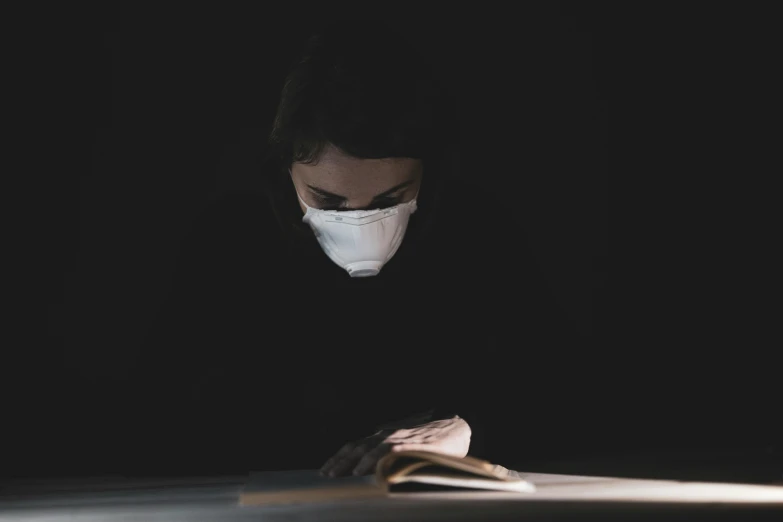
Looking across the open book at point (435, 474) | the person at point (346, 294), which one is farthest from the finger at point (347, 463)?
the person at point (346, 294)

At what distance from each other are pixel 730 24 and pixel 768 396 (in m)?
1.07

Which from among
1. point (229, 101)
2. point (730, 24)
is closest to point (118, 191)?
point (229, 101)

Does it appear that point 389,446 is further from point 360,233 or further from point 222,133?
point 222,133

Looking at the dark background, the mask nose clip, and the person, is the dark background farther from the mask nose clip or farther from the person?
the mask nose clip

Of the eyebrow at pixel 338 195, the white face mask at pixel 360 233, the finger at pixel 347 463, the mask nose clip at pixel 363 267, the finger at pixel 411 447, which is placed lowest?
the finger at pixel 347 463

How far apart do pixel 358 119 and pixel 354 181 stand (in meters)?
0.12

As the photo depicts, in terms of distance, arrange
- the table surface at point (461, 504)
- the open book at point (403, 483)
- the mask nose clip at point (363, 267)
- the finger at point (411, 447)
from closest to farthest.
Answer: the table surface at point (461, 504) < the open book at point (403, 483) < the finger at point (411, 447) < the mask nose clip at point (363, 267)

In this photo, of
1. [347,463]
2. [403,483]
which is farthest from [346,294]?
[403,483]

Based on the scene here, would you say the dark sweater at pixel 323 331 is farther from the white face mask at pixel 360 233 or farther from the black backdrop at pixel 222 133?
the black backdrop at pixel 222 133

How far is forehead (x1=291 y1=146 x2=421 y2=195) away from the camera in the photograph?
5.62 feet

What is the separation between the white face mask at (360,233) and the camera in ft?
5.74

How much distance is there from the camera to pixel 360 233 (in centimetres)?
176

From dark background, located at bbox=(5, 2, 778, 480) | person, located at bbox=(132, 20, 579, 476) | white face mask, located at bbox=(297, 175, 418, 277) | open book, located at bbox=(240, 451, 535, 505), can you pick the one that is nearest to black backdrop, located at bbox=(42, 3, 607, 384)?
dark background, located at bbox=(5, 2, 778, 480)

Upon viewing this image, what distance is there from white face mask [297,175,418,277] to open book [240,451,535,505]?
600mm
